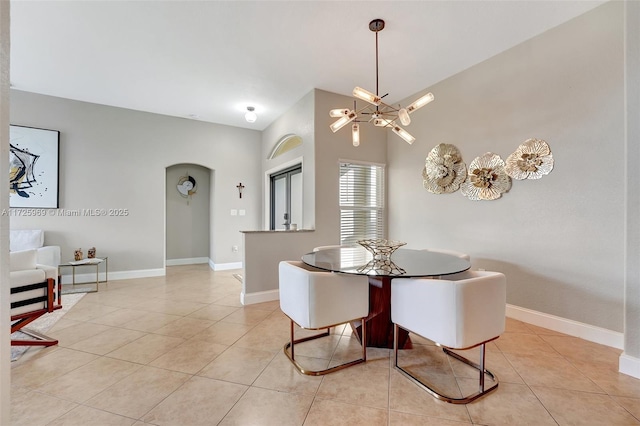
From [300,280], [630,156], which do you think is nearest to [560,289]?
[630,156]

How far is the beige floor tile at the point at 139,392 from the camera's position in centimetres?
157

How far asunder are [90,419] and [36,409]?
15.2 inches

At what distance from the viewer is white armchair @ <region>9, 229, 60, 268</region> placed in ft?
12.4

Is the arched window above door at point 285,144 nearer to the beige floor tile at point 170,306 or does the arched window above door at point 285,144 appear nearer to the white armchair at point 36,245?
the beige floor tile at point 170,306

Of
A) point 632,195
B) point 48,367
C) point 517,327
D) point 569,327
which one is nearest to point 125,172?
point 48,367

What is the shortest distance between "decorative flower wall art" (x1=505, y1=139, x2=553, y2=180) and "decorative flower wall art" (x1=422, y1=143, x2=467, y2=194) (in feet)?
1.77

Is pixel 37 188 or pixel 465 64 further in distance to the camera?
pixel 37 188

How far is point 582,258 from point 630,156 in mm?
992

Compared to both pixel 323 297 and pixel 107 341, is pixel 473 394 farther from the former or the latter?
pixel 107 341

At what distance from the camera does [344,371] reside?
6.37 ft

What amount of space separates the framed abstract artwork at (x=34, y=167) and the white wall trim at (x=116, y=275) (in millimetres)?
1182

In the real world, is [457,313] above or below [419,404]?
above

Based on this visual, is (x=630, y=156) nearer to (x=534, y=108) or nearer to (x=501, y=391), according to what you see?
(x=534, y=108)

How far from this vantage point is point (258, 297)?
137 inches
